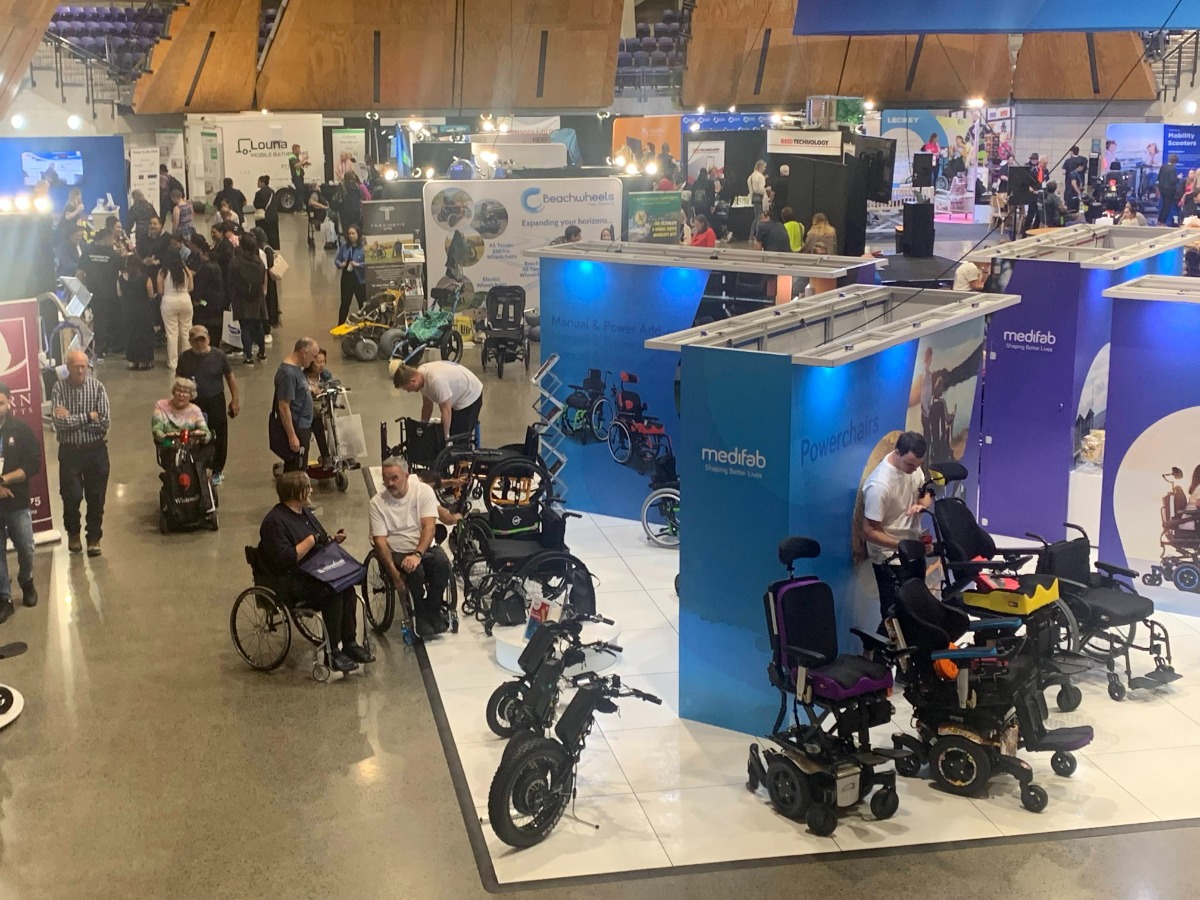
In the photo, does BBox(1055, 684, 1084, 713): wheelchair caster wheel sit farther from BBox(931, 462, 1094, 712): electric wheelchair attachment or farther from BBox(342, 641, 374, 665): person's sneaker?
BBox(342, 641, 374, 665): person's sneaker

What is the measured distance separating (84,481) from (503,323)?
6.18 metres

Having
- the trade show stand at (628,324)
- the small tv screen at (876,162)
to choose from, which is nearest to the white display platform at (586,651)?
the trade show stand at (628,324)

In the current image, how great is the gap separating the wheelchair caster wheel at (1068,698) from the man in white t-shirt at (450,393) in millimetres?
4432

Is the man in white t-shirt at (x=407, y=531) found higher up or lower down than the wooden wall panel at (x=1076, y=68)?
lower down

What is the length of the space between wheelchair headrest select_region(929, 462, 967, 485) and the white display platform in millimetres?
1846

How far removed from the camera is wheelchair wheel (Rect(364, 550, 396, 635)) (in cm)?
756

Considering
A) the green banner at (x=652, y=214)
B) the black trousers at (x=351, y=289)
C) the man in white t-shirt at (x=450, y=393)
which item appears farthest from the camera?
the green banner at (x=652, y=214)

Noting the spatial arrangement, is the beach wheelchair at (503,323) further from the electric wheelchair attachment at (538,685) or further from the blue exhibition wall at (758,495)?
the electric wheelchair attachment at (538,685)

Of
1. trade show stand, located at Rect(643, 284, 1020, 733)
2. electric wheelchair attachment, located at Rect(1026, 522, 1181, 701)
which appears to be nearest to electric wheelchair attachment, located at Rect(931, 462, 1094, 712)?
electric wheelchair attachment, located at Rect(1026, 522, 1181, 701)

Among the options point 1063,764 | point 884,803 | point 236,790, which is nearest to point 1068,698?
point 1063,764

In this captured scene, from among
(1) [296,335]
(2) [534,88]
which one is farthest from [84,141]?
(2) [534,88]

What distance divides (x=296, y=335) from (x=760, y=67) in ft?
50.7

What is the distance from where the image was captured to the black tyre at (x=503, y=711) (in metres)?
6.21

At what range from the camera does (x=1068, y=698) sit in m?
6.45
